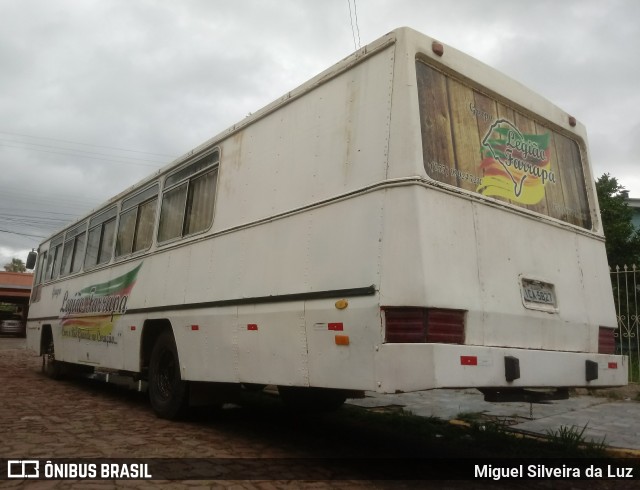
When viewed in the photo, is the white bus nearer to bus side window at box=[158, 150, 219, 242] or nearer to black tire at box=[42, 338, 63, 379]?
bus side window at box=[158, 150, 219, 242]

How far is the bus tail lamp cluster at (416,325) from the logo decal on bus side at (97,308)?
4654 mm

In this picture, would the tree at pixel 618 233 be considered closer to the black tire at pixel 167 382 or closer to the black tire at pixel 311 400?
the black tire at pixel 311 400

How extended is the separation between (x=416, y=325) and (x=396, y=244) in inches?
22.1

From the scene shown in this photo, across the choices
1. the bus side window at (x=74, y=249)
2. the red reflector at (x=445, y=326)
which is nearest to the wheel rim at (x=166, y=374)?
the red reflector at (x=445, y=326)

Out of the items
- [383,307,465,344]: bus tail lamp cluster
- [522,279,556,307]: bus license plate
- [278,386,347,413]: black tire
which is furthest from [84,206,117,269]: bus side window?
[522,279,556,307]: bus license plate

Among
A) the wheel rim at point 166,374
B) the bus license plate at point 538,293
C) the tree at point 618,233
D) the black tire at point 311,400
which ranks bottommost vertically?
the black tire at point 311,400

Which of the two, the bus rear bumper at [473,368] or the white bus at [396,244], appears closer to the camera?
the bus rear bumper at [473,368]

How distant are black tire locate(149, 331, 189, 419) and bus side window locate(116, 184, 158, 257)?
1452 millimetres

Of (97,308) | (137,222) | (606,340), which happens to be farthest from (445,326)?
(97,308)

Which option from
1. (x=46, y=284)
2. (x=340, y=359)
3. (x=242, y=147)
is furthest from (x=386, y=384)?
(x=46, y=284)

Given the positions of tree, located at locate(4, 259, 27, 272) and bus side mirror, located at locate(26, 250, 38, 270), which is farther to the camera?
tree, located at locate(4, 259, 27, 272)

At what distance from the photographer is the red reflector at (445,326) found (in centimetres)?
365

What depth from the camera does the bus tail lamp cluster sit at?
362cm

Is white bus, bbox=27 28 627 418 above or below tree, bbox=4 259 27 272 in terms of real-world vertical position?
below
